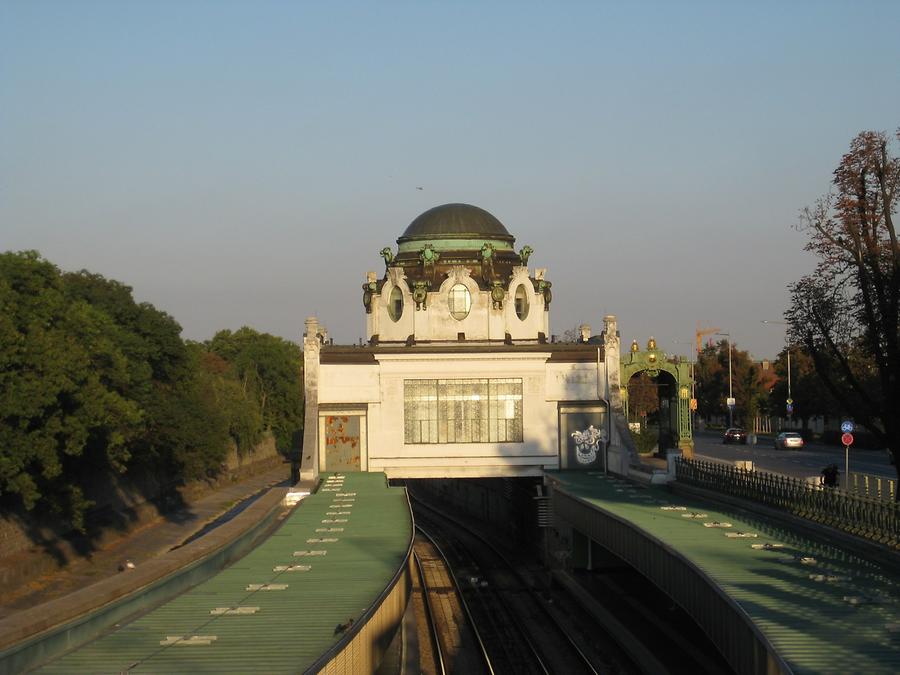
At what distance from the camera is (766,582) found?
792 inches

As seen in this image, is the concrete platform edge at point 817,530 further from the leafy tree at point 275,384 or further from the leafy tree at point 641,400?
the leafy tree at point 275,384

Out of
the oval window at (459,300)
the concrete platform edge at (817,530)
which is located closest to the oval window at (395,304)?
the oval window at (459,300)

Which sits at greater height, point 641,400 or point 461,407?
point 641,400

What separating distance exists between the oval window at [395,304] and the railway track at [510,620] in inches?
380

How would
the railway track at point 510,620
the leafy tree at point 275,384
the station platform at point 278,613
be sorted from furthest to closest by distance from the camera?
1. the leafy tree at point 275,384
2. the railway track at point 510,620
3. the station platform at point 278,613

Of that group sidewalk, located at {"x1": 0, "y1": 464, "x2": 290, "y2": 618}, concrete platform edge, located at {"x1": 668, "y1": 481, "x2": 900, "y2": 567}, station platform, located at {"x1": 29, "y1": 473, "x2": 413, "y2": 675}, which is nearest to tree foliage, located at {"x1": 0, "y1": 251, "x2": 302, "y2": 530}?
sidewalk, located at {"x1": 0, "y1": 464, "x2": 290, "y2": 618}

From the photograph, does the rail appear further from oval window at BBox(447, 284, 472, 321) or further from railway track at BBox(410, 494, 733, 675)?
oval window at BBox(447, 284, 472, 321)

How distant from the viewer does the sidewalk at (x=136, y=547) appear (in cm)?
4247

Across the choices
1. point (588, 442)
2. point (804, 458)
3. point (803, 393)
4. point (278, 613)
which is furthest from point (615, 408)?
point (803, 393)

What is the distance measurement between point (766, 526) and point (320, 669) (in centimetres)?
1590

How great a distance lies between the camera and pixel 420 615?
3562cm

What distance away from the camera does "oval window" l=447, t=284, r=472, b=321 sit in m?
49.2

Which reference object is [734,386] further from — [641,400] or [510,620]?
[510,620]

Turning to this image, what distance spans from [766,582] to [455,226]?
37.0 metres
